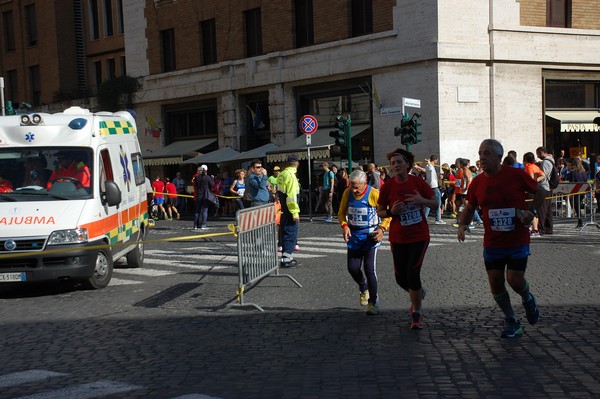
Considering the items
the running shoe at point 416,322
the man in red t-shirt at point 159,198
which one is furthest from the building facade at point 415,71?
the running shoe at point 416,322

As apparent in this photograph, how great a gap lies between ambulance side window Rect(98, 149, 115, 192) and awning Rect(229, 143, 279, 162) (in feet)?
60.5

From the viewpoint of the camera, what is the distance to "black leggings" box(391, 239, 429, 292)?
820 centimetres

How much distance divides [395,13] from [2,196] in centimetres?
1881

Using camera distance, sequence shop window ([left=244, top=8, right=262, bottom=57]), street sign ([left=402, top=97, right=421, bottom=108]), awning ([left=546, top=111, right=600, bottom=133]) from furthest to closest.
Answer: shop window ([left=244, top=8, right=262, bottom=57]) → awning ([left=546, top=111, right=600, bottom=133]) → street sign ([left=402, top=97, right=421, bottom=108])

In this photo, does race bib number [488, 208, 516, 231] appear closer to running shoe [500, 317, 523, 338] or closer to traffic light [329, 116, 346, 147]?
running shoe [500, 317, 523, 338]

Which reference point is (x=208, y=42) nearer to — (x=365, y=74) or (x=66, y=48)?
(x=365, y=74)

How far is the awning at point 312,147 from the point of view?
93.3ft

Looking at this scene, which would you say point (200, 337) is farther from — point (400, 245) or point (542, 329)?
point (542, 329)

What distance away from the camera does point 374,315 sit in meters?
9.10

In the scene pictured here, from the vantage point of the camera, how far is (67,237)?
1091cm

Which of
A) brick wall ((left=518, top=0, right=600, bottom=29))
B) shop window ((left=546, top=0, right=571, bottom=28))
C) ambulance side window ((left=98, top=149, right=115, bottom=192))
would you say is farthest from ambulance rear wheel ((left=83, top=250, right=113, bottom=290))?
shop window ((left=546, top=0, right=571, bottom=28))

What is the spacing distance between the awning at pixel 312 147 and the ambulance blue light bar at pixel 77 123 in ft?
54.4

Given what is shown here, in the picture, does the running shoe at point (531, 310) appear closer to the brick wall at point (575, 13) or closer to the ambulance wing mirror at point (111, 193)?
the ambulance wing mirror at point (111, 193)

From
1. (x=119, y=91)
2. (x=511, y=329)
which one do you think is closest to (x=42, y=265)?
(x=511, y=329)
